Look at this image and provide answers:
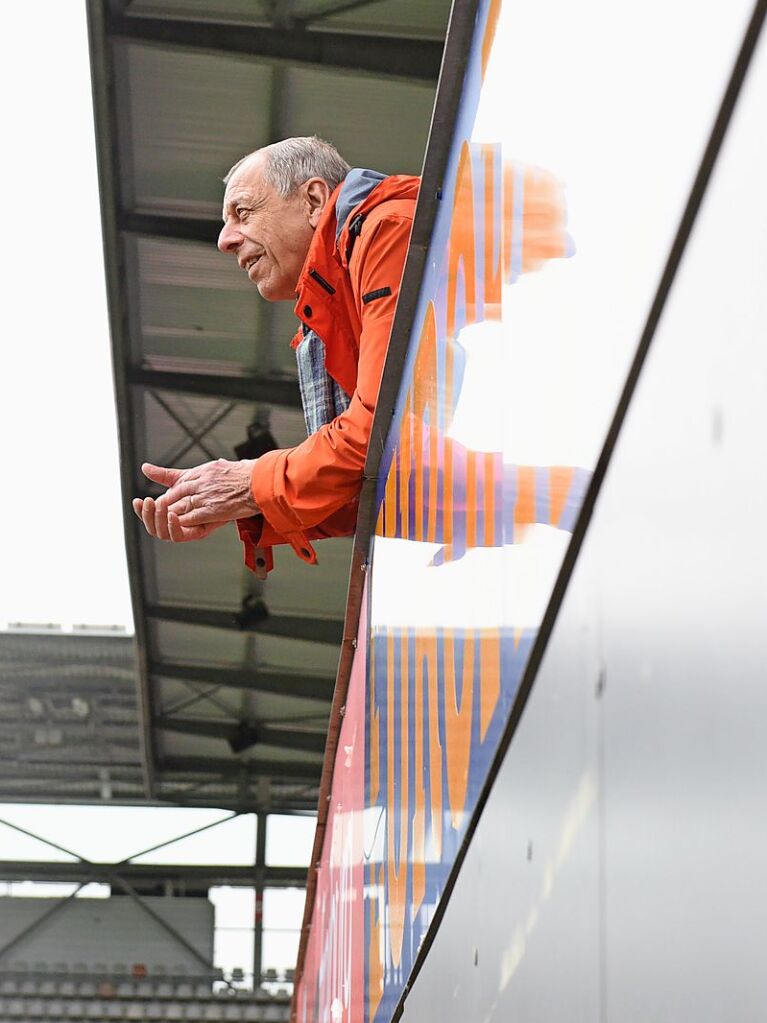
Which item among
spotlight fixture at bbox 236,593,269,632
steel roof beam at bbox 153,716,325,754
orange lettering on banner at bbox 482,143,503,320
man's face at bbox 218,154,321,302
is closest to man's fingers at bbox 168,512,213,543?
man's face at bbox 218,154,321,302

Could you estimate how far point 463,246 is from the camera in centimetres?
215

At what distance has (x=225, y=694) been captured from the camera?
1593cm

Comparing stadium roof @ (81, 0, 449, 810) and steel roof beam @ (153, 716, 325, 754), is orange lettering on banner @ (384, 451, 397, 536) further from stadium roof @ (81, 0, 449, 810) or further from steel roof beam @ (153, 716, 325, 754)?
steel roof beam @ (153, 716, 325, 754)

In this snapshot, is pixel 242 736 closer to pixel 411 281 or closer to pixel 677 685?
pixel 411 281

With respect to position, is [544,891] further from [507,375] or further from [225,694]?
[225,694]

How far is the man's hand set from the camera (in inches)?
122

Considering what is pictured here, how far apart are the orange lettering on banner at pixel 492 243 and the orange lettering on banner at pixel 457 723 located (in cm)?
43

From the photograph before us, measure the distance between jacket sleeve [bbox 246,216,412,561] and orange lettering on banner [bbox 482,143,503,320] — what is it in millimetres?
1045

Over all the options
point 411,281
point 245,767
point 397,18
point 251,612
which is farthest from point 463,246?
point 245,767

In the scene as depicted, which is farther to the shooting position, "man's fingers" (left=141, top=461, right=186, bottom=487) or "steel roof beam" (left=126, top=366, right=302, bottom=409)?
"steel roof beam" (left=126, top=366, right=302, bottom=409)

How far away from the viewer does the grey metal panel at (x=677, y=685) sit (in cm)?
84

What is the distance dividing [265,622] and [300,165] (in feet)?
34.3

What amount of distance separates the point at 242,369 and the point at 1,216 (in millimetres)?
1982

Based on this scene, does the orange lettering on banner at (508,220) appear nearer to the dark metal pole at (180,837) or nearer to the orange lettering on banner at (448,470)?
the orange lettering on banner at (448,470)
